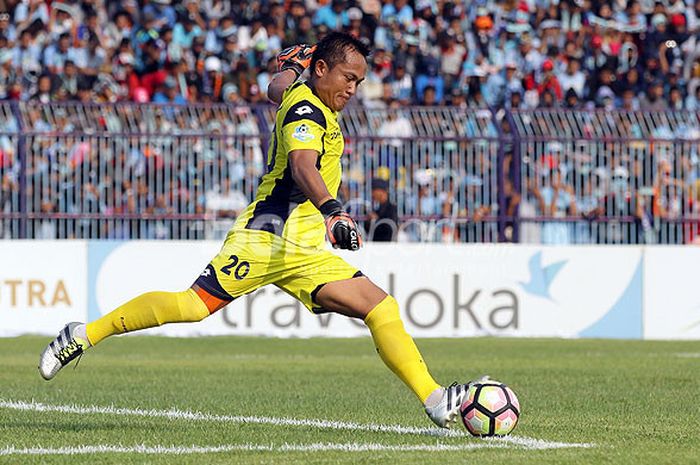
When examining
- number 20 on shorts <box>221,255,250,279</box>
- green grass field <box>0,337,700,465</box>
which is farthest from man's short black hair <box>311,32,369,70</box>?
green grass field <box>0,337,700,465</box>

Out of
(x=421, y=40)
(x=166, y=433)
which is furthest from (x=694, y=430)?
(x=421, y=40)

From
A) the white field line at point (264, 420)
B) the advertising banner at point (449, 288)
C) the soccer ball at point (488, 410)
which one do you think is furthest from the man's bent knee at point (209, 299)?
the advertising banner at point (449, 288)

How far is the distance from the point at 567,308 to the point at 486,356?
357cm

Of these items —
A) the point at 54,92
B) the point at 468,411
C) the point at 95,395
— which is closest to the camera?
the point at 468,411

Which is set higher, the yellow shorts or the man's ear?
the man's ear

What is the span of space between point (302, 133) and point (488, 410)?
5.74ft

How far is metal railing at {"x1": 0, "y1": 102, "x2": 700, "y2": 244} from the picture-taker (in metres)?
19.3

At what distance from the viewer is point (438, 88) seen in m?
23.8

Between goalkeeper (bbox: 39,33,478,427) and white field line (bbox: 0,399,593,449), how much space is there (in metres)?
0.43

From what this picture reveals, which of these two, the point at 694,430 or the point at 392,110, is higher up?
the point at 392,110

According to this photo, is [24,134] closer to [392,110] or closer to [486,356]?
[392,110]

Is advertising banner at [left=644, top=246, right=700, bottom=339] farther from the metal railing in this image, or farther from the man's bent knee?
the man's bent knee

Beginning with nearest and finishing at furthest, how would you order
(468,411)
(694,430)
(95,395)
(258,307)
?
(468,411)
(694,430)
(95,395)
(258,307)

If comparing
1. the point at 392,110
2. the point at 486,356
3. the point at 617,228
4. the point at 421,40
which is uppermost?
the point at 421,40
